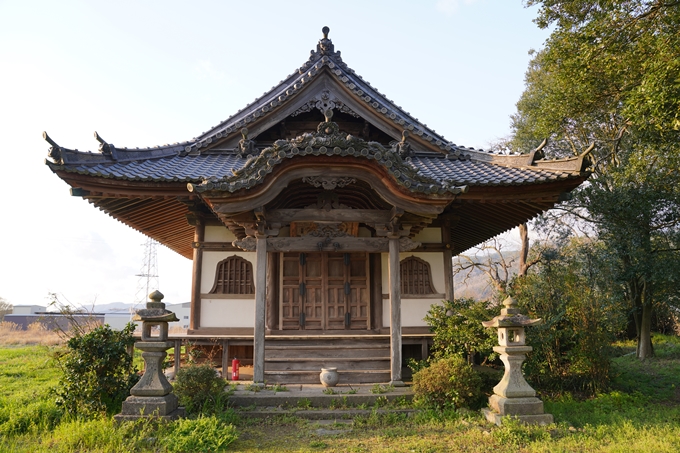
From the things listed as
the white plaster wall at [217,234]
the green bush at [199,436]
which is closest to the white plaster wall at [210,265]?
the white plaster wall at [217,234]

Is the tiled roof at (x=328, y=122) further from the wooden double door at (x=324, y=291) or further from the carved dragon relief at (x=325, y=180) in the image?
the wooden double door at (x=324, y=291)

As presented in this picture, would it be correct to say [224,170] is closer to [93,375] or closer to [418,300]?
[93,375]

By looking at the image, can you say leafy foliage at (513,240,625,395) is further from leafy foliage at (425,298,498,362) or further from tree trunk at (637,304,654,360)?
tree trunk at (637,304,654,360)

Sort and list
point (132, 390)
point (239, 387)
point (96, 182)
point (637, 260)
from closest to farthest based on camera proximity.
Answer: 1. point (132, 390)
2. point (239, 387)
3. point (96, 182)
4. point (637, 260)

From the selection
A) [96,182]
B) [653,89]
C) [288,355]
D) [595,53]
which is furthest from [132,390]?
[595,53]

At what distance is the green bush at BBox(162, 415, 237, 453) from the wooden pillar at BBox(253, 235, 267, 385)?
5.92ft

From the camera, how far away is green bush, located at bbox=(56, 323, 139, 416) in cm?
680

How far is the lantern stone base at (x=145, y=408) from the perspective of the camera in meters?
6.36

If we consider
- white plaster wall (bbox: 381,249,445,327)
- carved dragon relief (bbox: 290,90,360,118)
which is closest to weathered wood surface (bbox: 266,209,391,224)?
white plaster wall (bbox: 381,249,445,327)

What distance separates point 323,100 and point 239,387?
6776mm

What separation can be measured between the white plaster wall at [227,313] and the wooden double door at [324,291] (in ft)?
2.53

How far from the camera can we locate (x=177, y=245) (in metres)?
15.3

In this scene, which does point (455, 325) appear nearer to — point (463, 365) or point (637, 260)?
point (463, 365)

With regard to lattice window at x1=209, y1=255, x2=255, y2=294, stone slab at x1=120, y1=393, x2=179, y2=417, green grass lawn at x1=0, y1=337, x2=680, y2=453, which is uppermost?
lattice window at x1=209, y1=255, x2=255, y2=294
